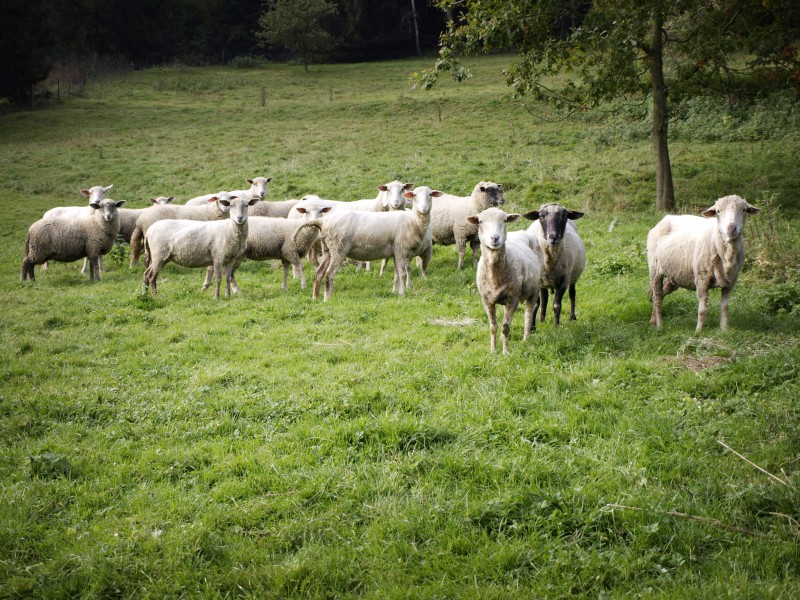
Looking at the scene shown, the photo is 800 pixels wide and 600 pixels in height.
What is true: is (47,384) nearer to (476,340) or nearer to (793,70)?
(476,340)

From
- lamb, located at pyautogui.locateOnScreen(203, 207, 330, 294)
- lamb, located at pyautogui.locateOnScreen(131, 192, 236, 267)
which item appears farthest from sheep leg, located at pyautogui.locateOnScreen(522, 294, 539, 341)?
lamb, located at pyautogui.locateOnScreen(131, 192, 236, 267)

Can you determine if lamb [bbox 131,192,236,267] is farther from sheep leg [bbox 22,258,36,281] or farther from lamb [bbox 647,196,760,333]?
lamb [bbox 647,196,760,333]

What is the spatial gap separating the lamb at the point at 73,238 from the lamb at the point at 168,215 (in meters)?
0.90

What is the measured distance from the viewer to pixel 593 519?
4727mm

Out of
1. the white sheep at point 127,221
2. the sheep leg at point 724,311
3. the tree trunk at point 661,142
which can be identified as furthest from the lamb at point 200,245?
the tree trunk at point 661,142

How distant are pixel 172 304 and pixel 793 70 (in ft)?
53.1

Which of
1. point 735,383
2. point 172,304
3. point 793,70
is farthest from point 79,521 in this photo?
point 793,70

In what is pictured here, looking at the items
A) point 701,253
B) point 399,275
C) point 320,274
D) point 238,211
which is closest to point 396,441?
point 701,253

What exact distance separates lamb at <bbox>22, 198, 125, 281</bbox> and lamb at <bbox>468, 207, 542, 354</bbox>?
10.5m

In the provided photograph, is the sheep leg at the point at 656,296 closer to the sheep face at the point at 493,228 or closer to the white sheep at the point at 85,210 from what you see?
the sheep face at the point at 493,228

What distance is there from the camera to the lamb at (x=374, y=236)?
13086mm

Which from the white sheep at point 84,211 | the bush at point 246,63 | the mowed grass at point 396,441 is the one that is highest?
the bush at point 246,63

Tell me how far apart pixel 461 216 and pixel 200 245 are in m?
6.01

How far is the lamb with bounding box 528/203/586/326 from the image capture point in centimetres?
940
